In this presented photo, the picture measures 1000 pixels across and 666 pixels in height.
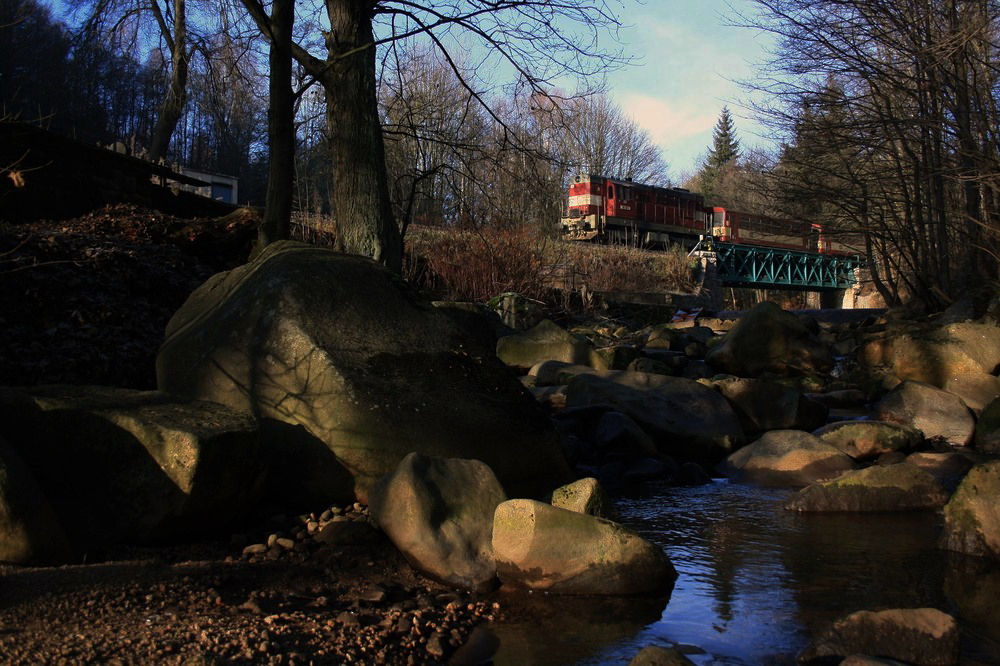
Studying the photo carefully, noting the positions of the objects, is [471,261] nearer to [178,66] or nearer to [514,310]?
[514,310]

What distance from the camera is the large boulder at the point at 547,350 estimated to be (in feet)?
37.2

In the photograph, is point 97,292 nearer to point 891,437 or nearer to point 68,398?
point 68,398

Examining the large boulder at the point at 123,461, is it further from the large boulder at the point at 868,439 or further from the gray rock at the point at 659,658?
the large boulder at the point at 868,439

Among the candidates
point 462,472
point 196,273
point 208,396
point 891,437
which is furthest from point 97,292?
point 891,437

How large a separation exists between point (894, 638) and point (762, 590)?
918 mm

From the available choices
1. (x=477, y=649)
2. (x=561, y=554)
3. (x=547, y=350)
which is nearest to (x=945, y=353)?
(x=547, y=350)

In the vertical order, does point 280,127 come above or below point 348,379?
above

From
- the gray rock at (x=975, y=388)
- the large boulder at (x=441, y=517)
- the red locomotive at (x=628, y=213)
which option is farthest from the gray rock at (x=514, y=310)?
the red locomotive at (x=628, y=213)

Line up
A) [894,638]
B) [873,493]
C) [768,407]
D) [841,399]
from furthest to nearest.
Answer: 1. [841,399]
2. [768,407]
3. [873,493]
4. [894,638]

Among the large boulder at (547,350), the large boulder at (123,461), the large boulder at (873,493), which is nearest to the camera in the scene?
the large boulder at (123,461)

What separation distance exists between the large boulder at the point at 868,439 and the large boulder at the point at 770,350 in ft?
12.9

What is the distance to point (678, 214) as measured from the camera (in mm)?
39938

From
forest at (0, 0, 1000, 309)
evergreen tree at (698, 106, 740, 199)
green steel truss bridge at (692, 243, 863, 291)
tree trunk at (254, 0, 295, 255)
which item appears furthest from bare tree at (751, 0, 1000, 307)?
evergreen tree at (698, 106, 740, 199)

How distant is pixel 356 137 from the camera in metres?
9.14
